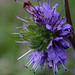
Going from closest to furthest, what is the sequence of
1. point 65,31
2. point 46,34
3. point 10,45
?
point 65,31 < point 46,34 < point 10,45

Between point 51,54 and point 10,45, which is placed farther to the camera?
point 10,45

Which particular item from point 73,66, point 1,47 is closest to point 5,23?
point 1,47

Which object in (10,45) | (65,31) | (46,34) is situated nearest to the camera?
(65,31)

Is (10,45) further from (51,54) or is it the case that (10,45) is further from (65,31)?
(65,31)

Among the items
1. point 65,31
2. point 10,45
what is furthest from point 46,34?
point 10,45

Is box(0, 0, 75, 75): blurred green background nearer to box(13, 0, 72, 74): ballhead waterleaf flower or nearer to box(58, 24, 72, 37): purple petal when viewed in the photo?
box(13, 0, 72, 74): ballhead waterleaf flower

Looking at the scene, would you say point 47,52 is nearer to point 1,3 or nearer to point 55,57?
point 55,57

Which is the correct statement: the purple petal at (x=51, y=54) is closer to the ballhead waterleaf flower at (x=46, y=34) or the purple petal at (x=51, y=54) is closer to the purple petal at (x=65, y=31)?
the ballhead waterleaf flower at (x=46, y=34)

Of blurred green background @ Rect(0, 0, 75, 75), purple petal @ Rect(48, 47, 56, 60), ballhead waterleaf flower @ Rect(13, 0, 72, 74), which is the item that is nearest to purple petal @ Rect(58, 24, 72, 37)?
ballhead waterleaf flower @ Rect(13, 0, 72, 74)
